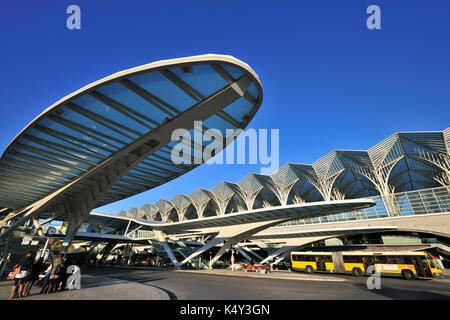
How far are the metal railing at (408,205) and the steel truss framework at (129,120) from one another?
106ft

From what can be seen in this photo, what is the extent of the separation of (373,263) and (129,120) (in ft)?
76.6

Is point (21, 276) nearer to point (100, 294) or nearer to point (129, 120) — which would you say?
point (100, 294)

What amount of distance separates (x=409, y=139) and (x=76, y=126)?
42130mm

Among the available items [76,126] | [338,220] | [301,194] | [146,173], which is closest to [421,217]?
[338,220]

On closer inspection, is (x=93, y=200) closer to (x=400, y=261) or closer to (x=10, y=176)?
(x=10, y=176)

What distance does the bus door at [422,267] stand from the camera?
696 inches

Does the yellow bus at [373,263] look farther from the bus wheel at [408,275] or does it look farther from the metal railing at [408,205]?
the metal railing at [408,205]

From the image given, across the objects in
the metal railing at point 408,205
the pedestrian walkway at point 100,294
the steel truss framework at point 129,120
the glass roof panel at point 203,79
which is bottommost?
the pedestrian walkway at point 100,294

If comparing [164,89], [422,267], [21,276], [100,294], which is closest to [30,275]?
[21,276]

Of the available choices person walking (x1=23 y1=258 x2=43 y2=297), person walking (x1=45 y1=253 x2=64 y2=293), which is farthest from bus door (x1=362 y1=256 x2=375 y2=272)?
person walking (x1=23 y1=258 x2=43 y2=297)

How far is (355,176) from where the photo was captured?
46562mm

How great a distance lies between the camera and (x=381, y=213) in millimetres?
34375

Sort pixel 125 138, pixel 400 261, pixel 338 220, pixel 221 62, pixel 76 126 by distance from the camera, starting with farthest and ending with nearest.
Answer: pixel 338 220
pixel 400 261
pixel 125 138
pixel 76 126
pixel 221 62

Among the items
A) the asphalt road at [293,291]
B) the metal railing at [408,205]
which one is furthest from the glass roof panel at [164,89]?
the metal railing at [408,205]
